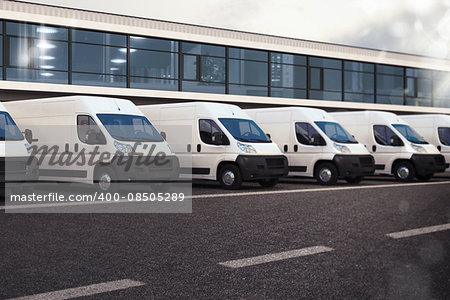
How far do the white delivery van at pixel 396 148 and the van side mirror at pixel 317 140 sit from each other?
3364 mm

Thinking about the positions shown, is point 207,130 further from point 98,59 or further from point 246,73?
point 246,73

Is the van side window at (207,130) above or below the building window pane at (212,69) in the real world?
below

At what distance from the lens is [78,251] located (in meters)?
6.77

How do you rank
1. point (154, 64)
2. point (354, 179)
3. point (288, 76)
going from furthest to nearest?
point (288, 76)
point (154, 64)
point (354, 179)

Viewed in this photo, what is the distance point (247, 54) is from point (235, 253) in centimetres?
2769

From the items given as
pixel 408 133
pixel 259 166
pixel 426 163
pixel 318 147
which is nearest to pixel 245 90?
pixel 408 133

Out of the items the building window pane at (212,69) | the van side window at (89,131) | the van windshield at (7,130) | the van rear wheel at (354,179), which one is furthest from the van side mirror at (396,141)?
the building window pane at (212,69)

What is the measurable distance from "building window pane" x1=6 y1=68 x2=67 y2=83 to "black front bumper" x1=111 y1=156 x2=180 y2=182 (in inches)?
551

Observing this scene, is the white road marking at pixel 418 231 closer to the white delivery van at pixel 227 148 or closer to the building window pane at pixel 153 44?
the white delivery van at pixel 227 148

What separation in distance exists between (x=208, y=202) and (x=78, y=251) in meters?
5.33

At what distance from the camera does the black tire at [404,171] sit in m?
18.9

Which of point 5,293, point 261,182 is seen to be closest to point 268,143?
point 261,182

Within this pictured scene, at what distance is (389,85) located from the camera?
39.0m

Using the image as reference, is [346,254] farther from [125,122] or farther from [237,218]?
[125,122]
